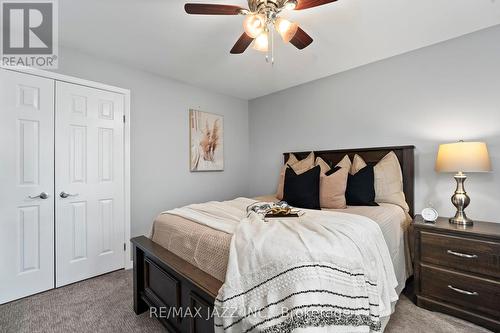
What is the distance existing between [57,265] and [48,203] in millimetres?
636

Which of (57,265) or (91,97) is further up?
(91,97)

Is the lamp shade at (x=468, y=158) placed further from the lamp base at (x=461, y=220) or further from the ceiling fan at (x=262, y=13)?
the ceiling fan at (x=262, y=13)

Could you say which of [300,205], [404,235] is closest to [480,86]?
[404,235]

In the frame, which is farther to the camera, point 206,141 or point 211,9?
point 206,141

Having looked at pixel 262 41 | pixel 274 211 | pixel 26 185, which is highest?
pixel 262 41

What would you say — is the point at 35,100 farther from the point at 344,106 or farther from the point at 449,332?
the point at 449,332

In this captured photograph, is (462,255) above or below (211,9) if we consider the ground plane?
below

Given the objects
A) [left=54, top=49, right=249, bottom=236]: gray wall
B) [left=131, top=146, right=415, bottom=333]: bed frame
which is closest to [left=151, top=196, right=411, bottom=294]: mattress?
[left=131, top=146, right=415, bottom=333]: bed frame

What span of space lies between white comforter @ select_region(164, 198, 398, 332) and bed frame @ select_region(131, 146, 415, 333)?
20cm

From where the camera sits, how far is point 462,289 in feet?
6.02

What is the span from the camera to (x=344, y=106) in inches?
123

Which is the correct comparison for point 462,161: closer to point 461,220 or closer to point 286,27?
point 461,220

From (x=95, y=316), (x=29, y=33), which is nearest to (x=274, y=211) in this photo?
(x=95, y=316)

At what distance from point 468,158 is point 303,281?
1.85m
